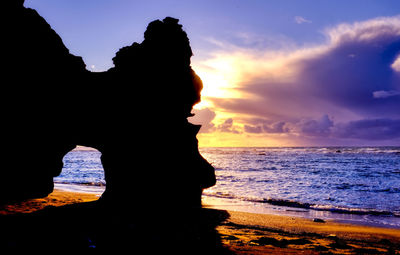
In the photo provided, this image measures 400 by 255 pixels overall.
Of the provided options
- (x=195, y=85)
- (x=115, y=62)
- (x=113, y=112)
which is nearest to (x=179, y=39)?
(x=195, y=85)

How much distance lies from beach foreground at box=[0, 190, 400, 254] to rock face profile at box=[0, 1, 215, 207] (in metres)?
1.34

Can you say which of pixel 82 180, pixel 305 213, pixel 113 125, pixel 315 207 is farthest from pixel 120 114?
pixel 82 180

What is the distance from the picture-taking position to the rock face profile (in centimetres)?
1152

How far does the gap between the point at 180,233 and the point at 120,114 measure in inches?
267

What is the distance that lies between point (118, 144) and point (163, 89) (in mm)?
3449

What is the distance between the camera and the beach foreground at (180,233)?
279 inches

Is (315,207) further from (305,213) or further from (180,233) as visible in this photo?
(180,233)

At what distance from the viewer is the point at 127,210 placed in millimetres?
12188

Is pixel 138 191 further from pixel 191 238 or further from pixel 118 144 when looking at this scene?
pixel 191 238

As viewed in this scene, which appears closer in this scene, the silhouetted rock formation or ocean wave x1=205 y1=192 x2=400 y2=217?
the silhouetted rock formation

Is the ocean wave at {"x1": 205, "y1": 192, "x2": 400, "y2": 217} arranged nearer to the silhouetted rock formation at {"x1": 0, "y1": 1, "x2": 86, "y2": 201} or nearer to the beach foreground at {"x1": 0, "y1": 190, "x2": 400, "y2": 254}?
the beach foreground at {"x1": 0, "y1": 190, "x2": 400, "y2": 254}

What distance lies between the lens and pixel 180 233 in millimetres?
8984

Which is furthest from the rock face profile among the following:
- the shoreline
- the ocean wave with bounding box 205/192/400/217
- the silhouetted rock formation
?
the ocean wave with bounding box 205/192/400/217

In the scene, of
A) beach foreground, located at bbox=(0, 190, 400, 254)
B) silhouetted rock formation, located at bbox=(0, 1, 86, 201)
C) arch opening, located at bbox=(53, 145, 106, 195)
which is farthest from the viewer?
arch opening, located at bbox=(53, 145, 106, 195)
